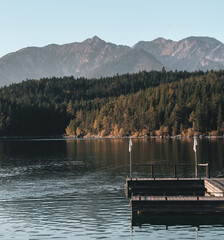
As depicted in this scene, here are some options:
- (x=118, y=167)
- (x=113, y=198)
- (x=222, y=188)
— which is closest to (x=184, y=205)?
(x=222, y=188)

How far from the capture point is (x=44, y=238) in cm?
3844

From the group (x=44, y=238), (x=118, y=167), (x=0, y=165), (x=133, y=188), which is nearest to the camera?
(x=44, y=238)

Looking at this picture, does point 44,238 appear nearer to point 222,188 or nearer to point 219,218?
point 219,218

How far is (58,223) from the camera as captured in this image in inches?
1690

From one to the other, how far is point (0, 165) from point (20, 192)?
4278 cm

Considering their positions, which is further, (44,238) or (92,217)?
(92,217)

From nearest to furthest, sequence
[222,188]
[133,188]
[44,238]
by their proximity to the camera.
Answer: [44,238] < [222,188] < [133,188]

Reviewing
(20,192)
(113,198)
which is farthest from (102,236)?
(20,192)

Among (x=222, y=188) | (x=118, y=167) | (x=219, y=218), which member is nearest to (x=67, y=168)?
(x=118, y=167)

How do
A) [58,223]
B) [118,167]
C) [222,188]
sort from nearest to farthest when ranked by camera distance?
[58,223]
[222,188]
[118,167]

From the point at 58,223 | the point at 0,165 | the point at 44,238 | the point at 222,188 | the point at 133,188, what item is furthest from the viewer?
the point at 0,165

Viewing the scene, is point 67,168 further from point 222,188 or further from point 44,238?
point 44,238

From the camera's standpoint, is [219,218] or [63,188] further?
[63,188]

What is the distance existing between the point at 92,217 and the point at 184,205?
28.2 feet
